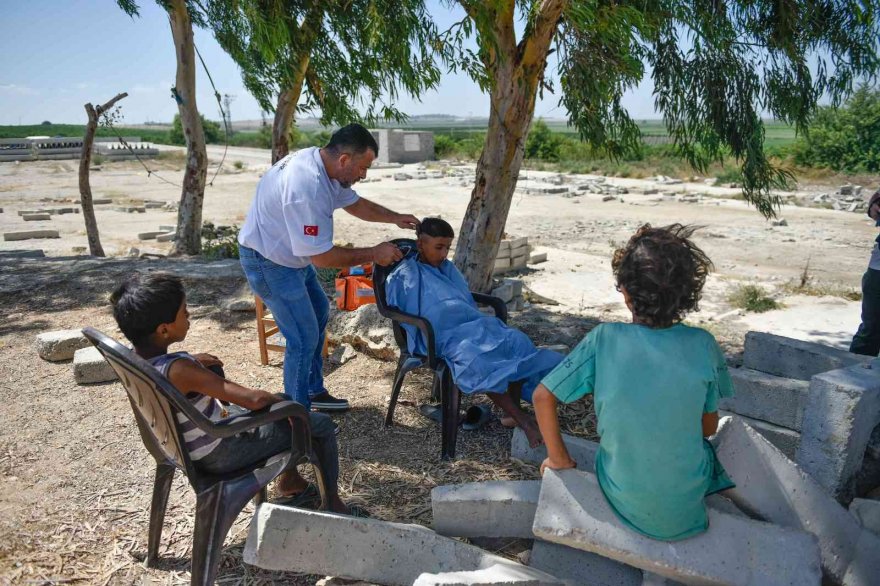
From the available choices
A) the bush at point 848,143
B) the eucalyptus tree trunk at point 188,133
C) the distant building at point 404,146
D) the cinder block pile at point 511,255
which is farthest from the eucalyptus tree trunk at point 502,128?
the distant building at point 404,146

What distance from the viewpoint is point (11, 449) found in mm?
3869

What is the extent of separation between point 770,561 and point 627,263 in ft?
3.42

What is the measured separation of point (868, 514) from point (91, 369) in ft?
15.2

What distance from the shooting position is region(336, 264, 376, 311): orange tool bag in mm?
5191

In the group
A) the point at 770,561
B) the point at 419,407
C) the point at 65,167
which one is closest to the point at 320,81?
the point at 419,407

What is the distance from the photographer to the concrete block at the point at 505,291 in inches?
317

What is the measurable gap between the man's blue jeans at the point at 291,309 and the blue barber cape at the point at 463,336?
1.90ft

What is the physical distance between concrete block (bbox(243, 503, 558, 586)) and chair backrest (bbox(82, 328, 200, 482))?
15.7 inches

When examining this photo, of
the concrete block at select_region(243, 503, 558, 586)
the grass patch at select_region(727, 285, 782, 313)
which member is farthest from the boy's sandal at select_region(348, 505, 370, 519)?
the grass patch at select_region(727, 285, 782, 313)

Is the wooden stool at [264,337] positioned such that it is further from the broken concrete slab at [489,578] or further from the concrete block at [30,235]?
the concrete block at [30,235]

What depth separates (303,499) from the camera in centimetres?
319

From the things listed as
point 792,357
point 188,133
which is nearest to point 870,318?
point 792,357

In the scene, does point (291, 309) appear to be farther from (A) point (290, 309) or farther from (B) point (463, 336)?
(B) point (463, 336)

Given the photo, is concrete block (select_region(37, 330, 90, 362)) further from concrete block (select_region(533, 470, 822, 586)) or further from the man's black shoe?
concrete block (select_region(533, 470, 822, 586))
